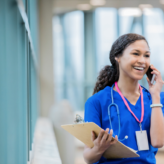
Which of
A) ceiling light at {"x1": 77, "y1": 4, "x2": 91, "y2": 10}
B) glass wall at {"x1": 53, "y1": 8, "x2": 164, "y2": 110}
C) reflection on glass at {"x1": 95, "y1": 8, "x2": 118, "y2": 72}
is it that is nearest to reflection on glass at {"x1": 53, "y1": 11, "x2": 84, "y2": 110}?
glass wall at {"x1": 53, "y1": 8, "x2": 164, "y2": 110}

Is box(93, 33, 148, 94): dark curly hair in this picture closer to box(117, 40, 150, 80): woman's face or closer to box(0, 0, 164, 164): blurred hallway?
box(117, 40, 150, 80): woman's face

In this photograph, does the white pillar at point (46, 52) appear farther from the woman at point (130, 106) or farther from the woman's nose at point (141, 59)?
the woman's nose at point (141, 59)

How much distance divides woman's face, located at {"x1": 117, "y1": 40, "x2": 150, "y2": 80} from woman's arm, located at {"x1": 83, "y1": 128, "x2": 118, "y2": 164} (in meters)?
0.46

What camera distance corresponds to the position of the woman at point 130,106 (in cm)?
160

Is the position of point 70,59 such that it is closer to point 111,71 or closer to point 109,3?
point 109,3

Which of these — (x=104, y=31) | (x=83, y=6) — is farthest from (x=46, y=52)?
(x=104, y=31)

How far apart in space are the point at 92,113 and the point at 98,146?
0.24 m

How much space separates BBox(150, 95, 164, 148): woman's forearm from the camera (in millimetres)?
1587

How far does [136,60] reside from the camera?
5.43 ft

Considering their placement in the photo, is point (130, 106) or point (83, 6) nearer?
point (130, 106)

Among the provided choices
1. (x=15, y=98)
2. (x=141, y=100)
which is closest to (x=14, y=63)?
(x=15, y=98)

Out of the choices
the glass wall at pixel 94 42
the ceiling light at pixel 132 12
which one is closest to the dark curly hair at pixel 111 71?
the ceiling light at pixel 132 12

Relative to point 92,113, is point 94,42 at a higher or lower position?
higher

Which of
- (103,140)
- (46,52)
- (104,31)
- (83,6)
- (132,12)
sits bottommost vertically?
(103,140)
